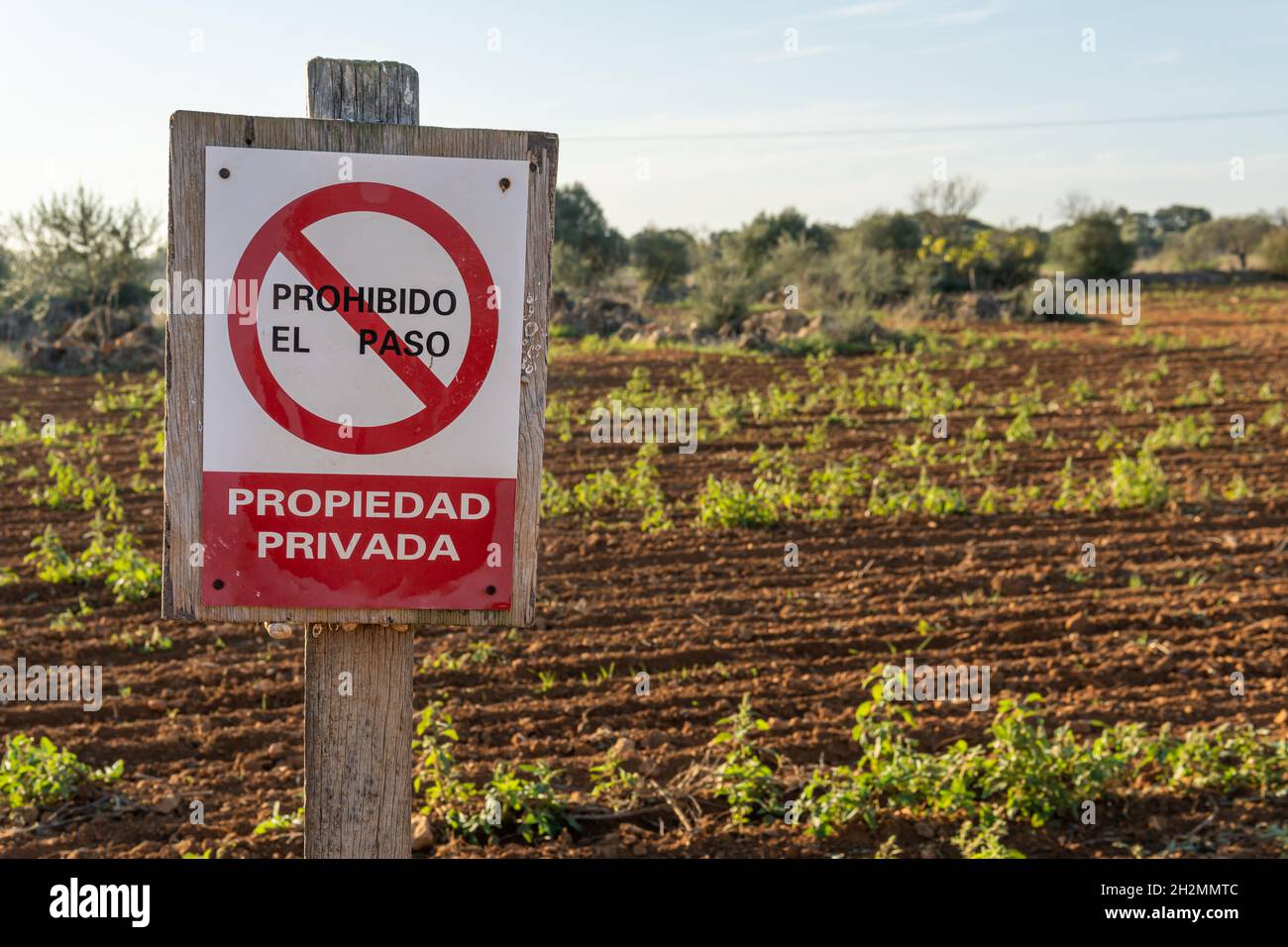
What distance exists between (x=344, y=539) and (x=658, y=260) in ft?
129

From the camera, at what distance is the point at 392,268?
6.38ft

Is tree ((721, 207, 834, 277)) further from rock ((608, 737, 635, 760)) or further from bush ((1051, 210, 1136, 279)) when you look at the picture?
rock ((608, 737, 635, 760))

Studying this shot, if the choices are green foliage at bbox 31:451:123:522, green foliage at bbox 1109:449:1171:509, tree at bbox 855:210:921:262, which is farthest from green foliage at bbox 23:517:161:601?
tree at bbox 855:210:921:262

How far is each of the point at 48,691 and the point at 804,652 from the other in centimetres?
339

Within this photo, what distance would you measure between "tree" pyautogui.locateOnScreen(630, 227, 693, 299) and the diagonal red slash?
127 feet

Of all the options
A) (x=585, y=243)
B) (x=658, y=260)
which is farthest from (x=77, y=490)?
(x=658, y=260)

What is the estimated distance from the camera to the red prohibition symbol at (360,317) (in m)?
1.94

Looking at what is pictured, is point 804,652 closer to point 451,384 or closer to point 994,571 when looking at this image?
point 994,571

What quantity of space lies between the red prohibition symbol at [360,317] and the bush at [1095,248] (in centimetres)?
3961

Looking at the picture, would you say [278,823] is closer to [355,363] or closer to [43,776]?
[43,776]

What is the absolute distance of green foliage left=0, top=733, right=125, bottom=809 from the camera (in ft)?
13.2

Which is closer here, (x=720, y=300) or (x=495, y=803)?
(x=495, y=803)

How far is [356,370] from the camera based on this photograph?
1948 mm

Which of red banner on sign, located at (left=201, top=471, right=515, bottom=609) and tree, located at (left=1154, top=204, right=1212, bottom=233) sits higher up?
tree, located at (left=1154, top=204, right=1212, bottom=233)
